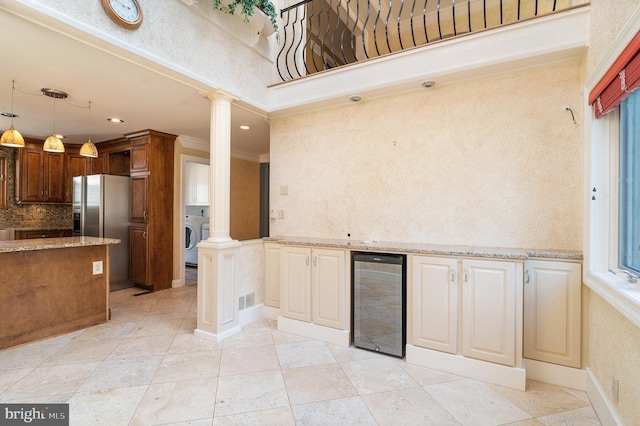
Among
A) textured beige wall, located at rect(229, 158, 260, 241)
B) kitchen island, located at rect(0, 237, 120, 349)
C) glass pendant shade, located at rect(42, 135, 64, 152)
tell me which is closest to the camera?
kitchen island, located at rect(0, 237, 120, 349)

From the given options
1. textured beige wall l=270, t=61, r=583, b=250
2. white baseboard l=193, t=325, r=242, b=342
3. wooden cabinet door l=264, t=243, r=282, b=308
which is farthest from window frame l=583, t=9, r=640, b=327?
white baseboard l=193, t=325, r=242, b=342

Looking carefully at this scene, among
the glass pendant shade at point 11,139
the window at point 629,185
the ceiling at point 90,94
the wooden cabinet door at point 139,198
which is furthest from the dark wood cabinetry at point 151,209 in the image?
the window at point 629,185

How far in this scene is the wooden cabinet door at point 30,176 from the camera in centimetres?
516

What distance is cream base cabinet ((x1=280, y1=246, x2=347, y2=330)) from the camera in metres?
2.87

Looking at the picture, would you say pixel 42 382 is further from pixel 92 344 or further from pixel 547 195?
pixel 547 195

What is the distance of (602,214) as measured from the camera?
1.97 meters

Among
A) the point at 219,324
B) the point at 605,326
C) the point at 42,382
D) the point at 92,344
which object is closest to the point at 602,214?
the point at 605,326

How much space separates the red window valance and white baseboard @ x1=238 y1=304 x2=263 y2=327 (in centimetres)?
346

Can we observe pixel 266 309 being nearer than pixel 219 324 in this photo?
No

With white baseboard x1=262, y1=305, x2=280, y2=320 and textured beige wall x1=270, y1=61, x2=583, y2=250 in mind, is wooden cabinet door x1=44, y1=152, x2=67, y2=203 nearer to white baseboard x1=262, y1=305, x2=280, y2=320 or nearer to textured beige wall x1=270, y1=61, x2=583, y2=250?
textured beige wall x1=270, y1=61, x2=583, y2=250

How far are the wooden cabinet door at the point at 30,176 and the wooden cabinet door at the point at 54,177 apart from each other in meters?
0.07

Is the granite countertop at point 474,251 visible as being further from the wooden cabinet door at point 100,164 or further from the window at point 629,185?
the wooden cabinet door at point 100,164

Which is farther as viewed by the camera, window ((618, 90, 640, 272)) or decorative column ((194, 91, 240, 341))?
decorative column ((194, 91, 240, 341))

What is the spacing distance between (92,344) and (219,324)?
3.81 feet
